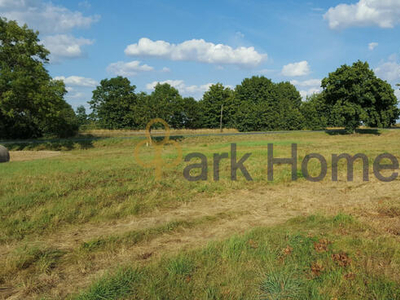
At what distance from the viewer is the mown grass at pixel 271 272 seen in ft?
14.5

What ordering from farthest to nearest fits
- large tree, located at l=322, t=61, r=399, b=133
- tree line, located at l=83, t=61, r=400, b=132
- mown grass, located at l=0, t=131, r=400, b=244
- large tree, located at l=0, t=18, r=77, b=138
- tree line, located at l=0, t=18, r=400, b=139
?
tree line, located at l=83, t=61, r=400, b=132 → large tree, located at l=322, t=61, r=399, b=133 → tree line, located at l=0, t=18, r=400, b=139 → large tree, located at l=0, t=18, r=77, b=138 → mown grass, located at l=0, t=131, r=400, b=244

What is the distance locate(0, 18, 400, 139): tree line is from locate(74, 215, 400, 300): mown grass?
1124 inches

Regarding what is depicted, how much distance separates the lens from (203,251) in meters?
5.77

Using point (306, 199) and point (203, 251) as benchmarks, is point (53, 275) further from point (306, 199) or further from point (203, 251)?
point (306, 199)

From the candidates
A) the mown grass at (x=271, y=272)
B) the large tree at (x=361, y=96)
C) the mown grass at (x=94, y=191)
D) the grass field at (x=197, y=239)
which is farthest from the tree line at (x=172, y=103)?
the mown grass at (x=271, y=272)

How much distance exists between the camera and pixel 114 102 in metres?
68.0

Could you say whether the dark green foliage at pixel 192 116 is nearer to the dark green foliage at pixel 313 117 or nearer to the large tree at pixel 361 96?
the dark green foliage at pixel 313 117

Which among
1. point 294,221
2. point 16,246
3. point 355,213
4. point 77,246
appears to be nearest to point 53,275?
point 77,246

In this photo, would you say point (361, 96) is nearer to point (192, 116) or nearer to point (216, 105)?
point (216, 105)

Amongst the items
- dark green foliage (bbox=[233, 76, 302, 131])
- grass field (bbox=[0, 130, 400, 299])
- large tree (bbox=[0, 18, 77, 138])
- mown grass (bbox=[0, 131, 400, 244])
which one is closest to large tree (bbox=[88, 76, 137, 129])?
dark green foliage (bbox=[233, 76, 302, 131])

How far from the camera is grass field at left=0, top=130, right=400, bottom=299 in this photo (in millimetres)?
4629

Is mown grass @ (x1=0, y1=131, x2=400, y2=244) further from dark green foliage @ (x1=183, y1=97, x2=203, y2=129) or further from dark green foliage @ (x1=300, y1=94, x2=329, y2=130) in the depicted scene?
dark green foliage @ (x1=183, y1=97, x2=203, y2=129)

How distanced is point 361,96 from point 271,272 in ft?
155

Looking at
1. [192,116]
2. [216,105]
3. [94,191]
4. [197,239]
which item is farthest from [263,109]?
[197,239]
